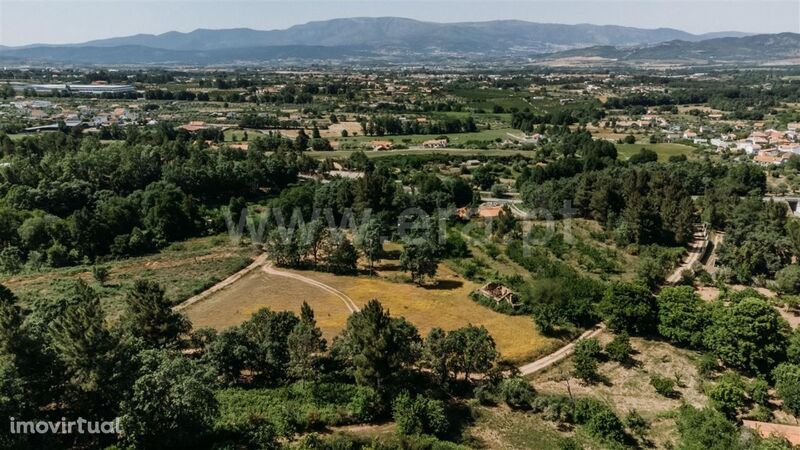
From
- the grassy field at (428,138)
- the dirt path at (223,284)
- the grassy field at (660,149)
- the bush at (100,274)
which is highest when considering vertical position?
the grassy field at (428,138)

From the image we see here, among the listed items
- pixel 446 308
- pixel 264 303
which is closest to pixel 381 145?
pixel 264 303

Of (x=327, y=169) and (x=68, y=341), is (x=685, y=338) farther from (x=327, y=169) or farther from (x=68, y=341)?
(x=327, y=169)

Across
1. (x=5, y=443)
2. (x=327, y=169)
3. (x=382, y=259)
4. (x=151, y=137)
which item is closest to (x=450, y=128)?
(x=327, y=169)

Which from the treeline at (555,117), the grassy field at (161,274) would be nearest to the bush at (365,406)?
the grassy field at (161,274)

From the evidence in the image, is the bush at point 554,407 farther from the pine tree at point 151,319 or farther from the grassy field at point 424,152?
the grassy field at point 424,152

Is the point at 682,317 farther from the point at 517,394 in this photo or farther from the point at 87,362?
the point at 87,362
